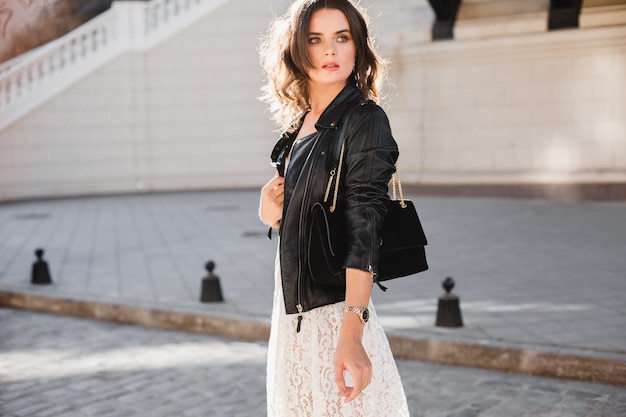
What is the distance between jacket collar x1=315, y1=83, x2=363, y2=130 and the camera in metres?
2.71

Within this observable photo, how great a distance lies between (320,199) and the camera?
265cm

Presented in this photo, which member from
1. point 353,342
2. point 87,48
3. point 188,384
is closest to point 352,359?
point 353,342

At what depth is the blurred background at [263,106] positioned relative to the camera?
1563 centimetres

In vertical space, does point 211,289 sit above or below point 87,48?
below

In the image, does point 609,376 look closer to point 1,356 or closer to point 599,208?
point 1,356

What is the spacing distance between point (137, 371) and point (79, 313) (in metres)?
2.25

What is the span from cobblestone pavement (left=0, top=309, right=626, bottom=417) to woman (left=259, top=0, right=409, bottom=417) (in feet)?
7.68

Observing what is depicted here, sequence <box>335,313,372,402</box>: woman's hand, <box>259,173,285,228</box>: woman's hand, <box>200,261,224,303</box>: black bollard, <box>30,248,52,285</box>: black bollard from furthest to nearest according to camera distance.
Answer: <box>30,248,52,285</box>: black bollard → <box>200,261,224,303</box>: black bollard → <box>259,173,285,228</box>: woman's hand → <box>335,313,372,402</box>: woman's hand

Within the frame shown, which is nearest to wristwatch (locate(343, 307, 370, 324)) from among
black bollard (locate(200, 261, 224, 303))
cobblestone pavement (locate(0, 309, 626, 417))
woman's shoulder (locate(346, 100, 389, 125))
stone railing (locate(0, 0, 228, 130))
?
woman's shoulder (locate(346, 100, 389, 125))

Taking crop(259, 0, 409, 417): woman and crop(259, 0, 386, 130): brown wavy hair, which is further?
crop(259, 0, 386, 130): brown wavy hair

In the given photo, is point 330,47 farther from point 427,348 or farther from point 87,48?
point 87,48

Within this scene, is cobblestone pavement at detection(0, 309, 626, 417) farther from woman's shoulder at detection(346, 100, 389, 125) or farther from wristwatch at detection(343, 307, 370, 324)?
woman's shoulder at detection(346, 100, 389, 125)

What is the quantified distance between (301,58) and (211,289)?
5151mm

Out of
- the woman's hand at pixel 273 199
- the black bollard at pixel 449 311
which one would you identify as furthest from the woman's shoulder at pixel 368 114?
the black bollard at pixel 449 311
